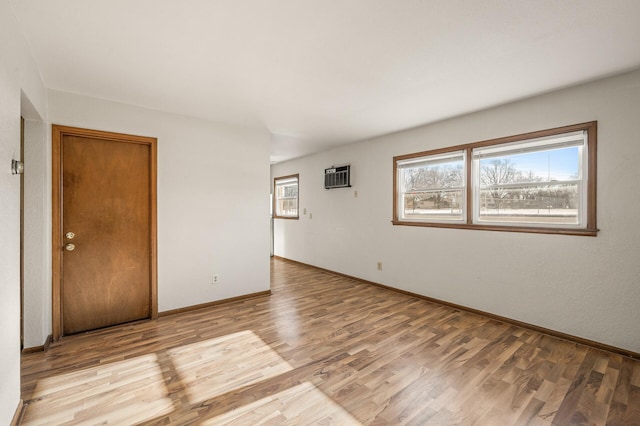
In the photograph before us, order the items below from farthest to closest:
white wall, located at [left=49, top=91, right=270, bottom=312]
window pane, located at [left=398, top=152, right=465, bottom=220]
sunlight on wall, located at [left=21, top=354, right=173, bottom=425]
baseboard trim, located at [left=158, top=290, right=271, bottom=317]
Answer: window pane, located at [left=398, top=152, right=465, bottom=220]
baseboard trim, located at [left=158, top=290, right=271, bottom=317]
white wall, located at [left=49, top=91, right=270, bottom=312]
sunlight on wall, located at [left=21, top=354, right=173, bottom=425]

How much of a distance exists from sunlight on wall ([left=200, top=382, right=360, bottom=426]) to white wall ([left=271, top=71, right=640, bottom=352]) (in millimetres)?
2504

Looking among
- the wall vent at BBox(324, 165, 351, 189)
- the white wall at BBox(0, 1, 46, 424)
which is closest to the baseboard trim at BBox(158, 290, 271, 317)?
the white wall at BBox(0, 1, 46, 424)

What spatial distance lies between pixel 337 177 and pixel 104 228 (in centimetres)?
364

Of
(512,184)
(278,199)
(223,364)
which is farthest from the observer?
(278,199)

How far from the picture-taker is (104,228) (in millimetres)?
3137

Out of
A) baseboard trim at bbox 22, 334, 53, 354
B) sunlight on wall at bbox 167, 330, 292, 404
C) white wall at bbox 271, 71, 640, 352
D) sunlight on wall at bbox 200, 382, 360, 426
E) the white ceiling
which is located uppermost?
the white ceiling

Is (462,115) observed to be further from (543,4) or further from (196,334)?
(196,334)

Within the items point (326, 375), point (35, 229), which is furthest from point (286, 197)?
point (326, 375)

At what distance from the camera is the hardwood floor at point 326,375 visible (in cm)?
182

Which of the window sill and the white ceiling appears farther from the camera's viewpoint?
the window sill

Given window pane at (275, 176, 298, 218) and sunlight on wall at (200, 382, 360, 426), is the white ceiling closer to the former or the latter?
sunlight on wall at (200, 382, 360, 426)

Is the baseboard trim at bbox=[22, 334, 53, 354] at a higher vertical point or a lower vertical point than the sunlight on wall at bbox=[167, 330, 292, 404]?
higher

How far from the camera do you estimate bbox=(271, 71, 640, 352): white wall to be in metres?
2.54

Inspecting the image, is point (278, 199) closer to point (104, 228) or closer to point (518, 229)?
point (104, 228)
